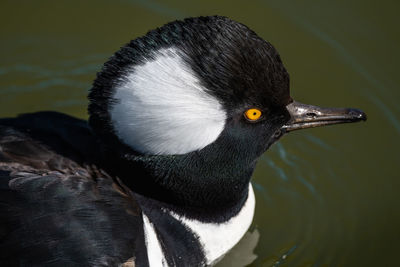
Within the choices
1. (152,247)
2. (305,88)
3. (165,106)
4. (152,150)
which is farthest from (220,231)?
(305,88)

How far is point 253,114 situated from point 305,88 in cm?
305

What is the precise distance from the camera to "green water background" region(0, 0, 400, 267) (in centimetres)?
625

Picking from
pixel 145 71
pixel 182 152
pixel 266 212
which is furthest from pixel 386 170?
pixel 145 71

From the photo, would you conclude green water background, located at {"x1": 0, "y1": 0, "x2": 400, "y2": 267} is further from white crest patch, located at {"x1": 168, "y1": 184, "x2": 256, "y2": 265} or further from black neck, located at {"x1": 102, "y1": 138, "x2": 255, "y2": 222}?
black neck, located at {"x1": 102, "y1": 138, "x2": 255, "y2": 222}

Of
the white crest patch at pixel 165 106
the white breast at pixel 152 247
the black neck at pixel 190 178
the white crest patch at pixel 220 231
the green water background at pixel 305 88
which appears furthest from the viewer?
the green water background at pixel 305 88

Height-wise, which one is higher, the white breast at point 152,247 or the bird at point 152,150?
the bird at point 152,150

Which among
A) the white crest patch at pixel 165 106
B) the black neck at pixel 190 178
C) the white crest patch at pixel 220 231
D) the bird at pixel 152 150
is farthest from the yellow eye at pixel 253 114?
the white crest patch at pixel 220 231

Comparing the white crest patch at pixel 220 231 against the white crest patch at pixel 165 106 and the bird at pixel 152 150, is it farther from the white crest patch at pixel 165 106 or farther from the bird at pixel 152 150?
the white crest patch at pixel 165 106

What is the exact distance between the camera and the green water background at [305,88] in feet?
20.5

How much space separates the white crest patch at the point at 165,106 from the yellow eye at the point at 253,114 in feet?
0.68

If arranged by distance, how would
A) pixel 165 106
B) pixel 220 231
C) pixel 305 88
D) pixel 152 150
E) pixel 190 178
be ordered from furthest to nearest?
1. pixel 305 88
2. pixel 220 231
3. pixel 190 178
4. pixel 152 150
5. pixel 165 106

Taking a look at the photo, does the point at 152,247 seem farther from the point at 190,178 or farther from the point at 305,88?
the point at 305,88

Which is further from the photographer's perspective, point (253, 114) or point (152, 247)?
point (152, 247)

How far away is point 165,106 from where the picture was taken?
416cm
